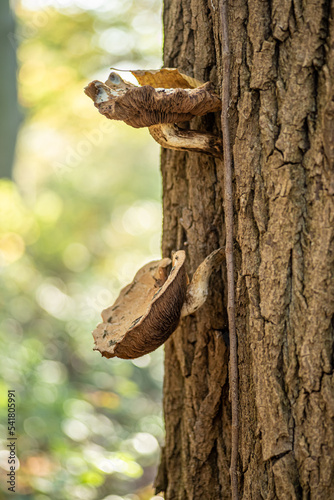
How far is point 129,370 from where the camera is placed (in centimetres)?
542

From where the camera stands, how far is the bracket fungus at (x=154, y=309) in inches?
50.0

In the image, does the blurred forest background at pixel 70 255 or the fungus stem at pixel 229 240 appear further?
the blurred forest background at pixel 70 255

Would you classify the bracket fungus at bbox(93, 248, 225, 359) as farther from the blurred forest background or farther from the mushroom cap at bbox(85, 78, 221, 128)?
the blurred forest background

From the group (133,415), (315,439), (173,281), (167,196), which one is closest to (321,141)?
(173,281)

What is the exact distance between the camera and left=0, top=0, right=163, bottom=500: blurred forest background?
3.26 m

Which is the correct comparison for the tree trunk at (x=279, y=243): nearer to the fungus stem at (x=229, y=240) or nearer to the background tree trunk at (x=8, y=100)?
the fungus stem at (x=229, y=240)

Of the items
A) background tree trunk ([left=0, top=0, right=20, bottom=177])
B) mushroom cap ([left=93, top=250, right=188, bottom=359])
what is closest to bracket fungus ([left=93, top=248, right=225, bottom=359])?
mushroom cap ([left=93, top=250, right=188, bottom=359])

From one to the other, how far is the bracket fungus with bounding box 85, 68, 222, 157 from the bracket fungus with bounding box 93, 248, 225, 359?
0.36m

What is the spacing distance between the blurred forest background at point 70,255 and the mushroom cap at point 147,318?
1.19 metres

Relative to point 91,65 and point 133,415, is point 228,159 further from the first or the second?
point 91,65

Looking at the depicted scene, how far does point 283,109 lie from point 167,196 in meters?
0.61

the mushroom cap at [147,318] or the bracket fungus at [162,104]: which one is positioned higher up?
the bracket fungus at [162,104]

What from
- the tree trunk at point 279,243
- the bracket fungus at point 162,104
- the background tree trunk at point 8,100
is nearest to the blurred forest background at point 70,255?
the background tree trunk at point 8,100

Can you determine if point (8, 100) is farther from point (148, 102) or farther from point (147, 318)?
point (147, 318)
